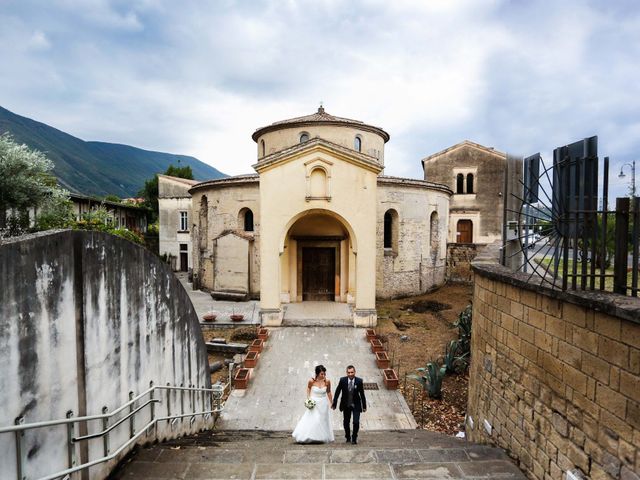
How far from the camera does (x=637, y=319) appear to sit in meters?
3.21

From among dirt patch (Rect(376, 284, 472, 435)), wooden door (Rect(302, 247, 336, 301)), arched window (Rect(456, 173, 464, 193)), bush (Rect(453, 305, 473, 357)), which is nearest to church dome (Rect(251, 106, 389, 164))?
wooden door (Rect(302, 247, 336, 301))

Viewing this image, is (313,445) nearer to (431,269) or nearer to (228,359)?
(228,359)

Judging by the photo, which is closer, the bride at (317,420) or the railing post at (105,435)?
the railing post at (105,435)

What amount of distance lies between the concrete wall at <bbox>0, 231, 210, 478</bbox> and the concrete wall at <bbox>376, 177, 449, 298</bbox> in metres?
16.8

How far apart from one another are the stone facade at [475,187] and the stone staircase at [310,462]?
986 inches

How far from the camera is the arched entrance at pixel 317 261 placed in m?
18.7

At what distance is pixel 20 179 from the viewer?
18219mm

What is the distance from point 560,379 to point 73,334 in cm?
526

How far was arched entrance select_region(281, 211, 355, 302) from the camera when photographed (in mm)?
18719

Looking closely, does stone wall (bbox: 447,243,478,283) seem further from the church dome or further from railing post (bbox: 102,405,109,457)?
railing post (bbox: 102,405,109,457)

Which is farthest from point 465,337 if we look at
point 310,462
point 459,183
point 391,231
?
point 459,183

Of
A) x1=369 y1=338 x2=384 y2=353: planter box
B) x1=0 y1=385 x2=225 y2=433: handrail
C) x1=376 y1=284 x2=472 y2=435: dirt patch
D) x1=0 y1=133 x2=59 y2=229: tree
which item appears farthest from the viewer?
x1=0 y1=133 x2=59 y2=229: tree

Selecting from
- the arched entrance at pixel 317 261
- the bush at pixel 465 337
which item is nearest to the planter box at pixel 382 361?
the bush at pixel 465 337

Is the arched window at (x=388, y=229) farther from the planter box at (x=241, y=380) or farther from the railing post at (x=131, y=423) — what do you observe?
the railing post at (x=131, y=423)
